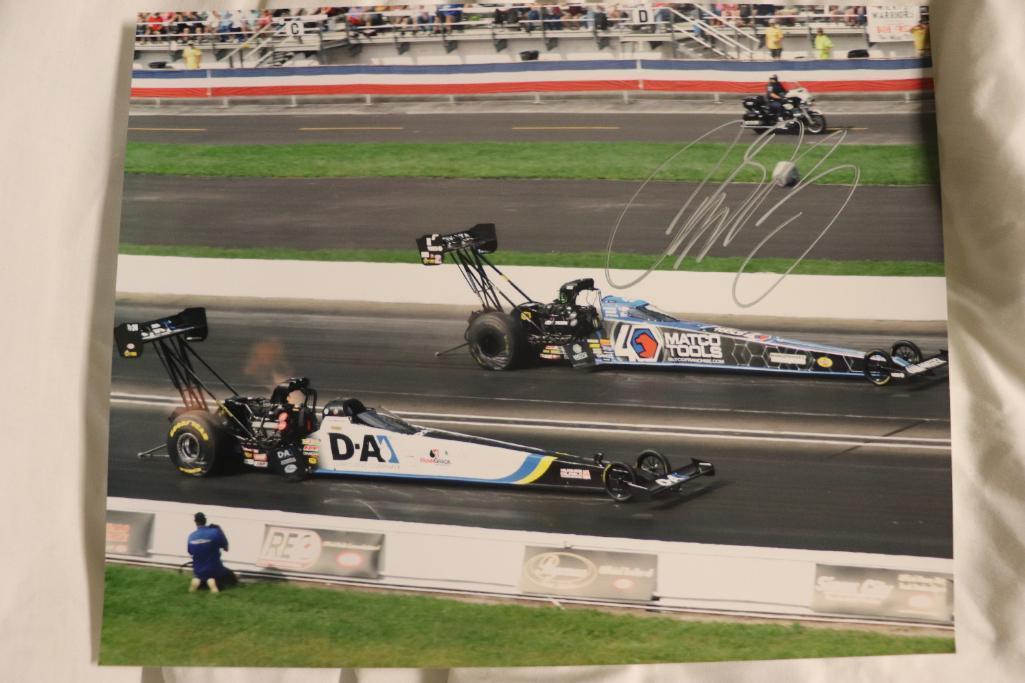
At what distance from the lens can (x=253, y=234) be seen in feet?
11.1

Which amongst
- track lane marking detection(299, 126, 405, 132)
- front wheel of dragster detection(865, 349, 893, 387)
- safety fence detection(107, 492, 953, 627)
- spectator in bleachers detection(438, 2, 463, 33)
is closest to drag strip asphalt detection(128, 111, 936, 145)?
track lane marking detection(299, 126, 405, 132)

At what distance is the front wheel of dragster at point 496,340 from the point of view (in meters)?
3.38

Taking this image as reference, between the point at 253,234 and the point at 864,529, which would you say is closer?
the point at 864,529

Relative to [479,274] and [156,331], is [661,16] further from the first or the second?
[156,331]

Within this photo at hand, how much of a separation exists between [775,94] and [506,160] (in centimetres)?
106

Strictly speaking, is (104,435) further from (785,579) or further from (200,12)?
(785,579)

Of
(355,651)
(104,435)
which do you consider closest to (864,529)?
(355,651)

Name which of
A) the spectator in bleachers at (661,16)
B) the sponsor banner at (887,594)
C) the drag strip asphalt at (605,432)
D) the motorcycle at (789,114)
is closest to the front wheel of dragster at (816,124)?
the motorcycle at (789,114)

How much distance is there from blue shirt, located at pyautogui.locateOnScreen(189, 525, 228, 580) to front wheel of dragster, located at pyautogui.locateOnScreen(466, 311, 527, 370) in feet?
3.85

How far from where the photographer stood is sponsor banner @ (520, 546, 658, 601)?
3.17 m

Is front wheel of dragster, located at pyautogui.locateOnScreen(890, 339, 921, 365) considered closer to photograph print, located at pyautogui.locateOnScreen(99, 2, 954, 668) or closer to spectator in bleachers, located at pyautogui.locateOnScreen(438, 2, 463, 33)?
photograph print, located at pyautogui.locateOnScreen(99, 2, 954, 668)

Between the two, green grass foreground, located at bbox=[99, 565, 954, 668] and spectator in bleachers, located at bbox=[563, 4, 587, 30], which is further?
spectator in bleachers, located at bbox=[563, 4, 587, 30]

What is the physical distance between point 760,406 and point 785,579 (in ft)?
2.10

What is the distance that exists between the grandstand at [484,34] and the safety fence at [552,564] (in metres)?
1.76
